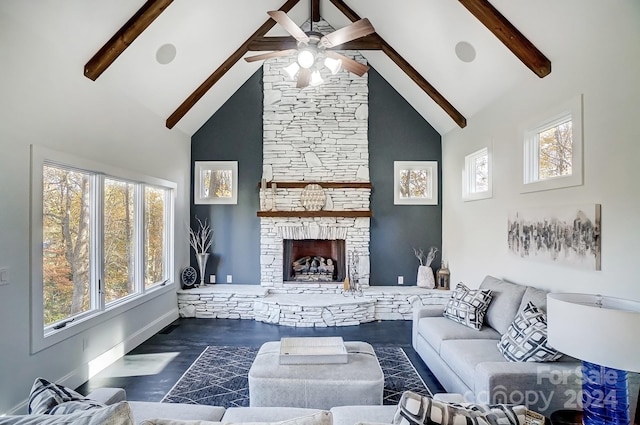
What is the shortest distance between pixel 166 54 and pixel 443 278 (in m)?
5.12

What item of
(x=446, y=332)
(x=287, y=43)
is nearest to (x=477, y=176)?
(x=446, y=332)

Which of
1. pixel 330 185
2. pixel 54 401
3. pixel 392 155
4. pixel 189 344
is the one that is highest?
pixel 392 155

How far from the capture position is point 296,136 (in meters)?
6.24

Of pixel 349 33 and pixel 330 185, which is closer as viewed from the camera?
pixel 349 33

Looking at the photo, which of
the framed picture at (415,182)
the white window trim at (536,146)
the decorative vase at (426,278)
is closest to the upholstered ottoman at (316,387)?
the white window trim at (536,146)

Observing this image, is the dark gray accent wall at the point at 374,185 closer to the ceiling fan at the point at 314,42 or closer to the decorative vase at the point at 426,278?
the decorative vase at the point at 426,278

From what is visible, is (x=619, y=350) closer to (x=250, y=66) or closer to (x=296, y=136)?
(x=296, y=136)

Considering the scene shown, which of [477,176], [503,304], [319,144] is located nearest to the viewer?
[503,304]

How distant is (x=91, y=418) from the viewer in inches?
43.1

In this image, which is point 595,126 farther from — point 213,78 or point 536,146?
point 213,78

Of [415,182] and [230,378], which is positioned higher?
[415,182]

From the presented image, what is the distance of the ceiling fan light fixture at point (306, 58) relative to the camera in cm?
359

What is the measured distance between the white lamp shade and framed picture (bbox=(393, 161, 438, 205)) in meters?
4.42

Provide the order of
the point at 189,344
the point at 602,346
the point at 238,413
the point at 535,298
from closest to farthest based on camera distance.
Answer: the point at 602,346 → the point at 238,413 → the point at 535,298 → the point at 189,344
